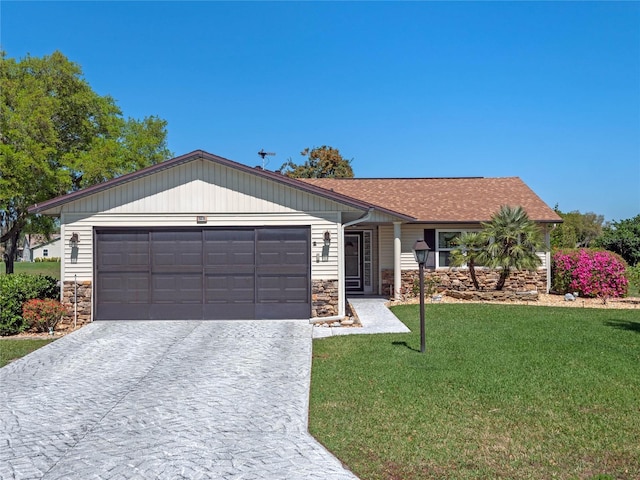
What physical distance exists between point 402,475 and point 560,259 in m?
13.6

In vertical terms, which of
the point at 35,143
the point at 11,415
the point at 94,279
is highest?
the point at 35,143

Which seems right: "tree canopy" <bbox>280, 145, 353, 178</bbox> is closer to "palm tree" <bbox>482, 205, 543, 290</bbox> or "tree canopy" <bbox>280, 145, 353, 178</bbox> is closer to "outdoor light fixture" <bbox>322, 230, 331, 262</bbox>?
"palm tree" <bbox>482, 205, 543, 290</bbox>

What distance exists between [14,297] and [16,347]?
1.71 m

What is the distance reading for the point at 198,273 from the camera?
10773 mm

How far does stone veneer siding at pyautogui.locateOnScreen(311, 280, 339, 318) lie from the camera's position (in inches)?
427

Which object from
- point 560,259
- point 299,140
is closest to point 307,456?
point 560,259

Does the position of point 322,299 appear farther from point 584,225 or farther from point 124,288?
point 584,225

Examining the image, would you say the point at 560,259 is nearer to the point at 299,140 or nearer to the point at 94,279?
the point at 94,279

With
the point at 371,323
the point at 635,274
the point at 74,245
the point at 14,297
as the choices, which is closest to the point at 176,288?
the point at 74,245

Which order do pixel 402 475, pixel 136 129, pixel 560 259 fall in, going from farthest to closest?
1. pixel 136 129
2. pixel 560 259
3. pixel 402 475

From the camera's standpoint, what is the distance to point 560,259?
1496 centimetres

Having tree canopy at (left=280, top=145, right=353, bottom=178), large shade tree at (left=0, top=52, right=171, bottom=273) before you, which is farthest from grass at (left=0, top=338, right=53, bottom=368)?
tree canopy at (left=280, top=145, right=353, bottom=178)

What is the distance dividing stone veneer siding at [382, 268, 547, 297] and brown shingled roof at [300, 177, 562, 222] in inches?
71.3

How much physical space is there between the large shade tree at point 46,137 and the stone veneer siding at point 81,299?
8.22 m
